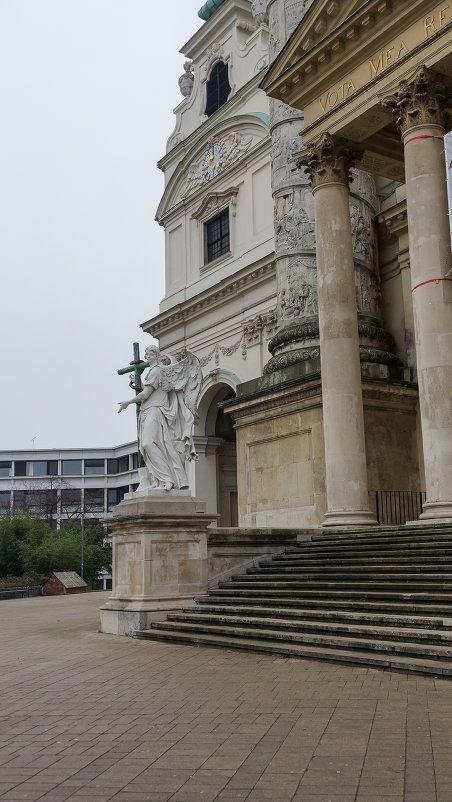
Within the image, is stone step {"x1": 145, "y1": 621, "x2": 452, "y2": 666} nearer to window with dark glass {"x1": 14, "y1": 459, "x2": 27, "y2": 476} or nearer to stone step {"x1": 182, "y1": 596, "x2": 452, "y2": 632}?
stone step {"x1": 182, "y1": 596, "x2": 452, "y2": 632}

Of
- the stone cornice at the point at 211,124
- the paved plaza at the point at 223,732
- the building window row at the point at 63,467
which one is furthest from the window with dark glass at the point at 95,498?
the paved plaza at the point at 223,732

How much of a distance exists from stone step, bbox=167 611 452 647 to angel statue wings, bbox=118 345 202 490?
8.13ft

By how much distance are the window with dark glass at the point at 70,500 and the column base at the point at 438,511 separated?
7153cm

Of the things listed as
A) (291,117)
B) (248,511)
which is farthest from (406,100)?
(248,511)

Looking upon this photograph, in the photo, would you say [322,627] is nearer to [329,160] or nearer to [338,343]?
[338,343]

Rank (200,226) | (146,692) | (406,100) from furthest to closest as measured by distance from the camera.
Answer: (200,226)
(406,100)
(146,692)

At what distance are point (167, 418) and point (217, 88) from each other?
2397 cm

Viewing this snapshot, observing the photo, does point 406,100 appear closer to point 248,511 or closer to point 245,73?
point 248,511

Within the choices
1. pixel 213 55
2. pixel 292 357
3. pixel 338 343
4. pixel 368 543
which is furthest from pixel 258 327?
pixel 368 543

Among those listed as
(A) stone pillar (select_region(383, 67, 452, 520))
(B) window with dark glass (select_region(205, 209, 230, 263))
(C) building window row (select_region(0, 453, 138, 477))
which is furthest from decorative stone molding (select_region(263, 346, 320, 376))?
(C) building window row (select_region(0, 453, 138, 477))

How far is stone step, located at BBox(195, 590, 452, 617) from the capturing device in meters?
9.66

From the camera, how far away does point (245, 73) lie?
31609 mm

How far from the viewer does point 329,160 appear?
59.0 ft

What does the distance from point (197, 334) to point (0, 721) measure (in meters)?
26.2
